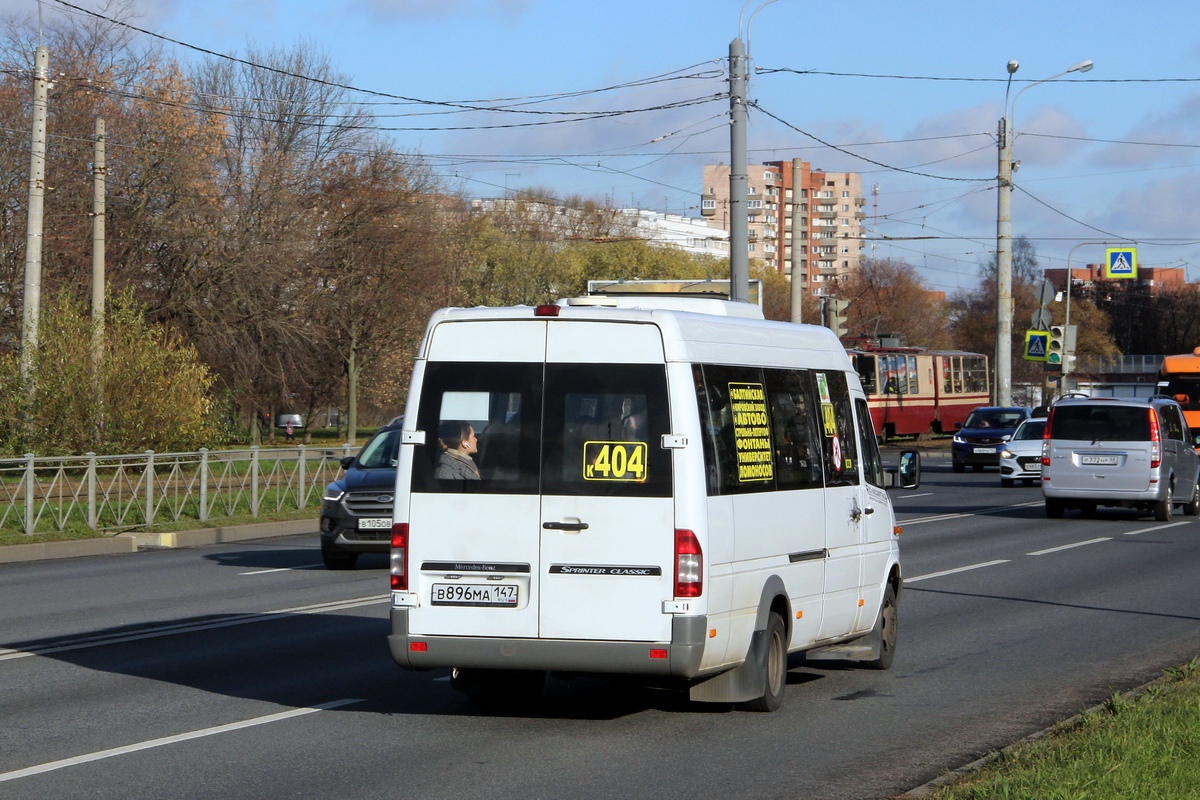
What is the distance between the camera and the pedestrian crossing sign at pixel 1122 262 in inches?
2255

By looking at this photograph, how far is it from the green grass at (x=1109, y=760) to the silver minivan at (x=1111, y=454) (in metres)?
16.8

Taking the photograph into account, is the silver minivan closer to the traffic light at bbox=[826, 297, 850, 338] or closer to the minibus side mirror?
the traffic light at bbox=[826, 297, 850, 338]

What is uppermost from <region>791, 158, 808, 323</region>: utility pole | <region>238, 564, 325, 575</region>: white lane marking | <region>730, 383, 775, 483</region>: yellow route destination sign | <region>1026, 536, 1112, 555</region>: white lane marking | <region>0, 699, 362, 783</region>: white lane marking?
<region>791, 158, 808, 323</region>: utility pole

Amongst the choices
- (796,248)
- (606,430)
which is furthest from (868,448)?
(796,248)

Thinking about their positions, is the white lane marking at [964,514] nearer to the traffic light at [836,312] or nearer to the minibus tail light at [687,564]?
the traffic light at [836,312]

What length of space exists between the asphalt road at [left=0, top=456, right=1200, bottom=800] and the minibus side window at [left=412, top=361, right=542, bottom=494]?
1.30 meters

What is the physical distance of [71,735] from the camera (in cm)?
793

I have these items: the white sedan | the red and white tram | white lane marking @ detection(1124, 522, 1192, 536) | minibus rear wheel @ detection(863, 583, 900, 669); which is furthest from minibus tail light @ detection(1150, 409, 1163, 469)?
the red and white tram

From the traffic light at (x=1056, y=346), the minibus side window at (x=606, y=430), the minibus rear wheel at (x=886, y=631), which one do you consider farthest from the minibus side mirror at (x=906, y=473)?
the traffic light at (x=1056, y=346)

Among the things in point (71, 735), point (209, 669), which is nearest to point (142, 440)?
point (209, 669)

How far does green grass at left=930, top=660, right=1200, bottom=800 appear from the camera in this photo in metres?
6.09

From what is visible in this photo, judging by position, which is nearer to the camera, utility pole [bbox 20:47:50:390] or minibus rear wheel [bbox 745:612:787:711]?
minibus rear wheel [bbox 745:612:787:711]

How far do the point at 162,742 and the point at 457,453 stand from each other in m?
2.04

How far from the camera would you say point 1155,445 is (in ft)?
79.3
